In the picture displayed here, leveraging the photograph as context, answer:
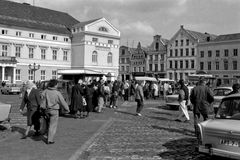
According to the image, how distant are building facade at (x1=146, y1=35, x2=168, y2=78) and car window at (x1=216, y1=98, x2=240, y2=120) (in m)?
74.7

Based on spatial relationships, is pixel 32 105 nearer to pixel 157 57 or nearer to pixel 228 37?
pixel 228 37

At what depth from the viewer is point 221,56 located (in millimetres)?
69438

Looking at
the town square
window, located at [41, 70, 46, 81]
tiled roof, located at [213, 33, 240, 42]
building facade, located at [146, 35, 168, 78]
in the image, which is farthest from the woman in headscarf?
building facade, located at [146, 35, 168, 78]

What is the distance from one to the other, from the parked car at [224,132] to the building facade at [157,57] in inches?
2945

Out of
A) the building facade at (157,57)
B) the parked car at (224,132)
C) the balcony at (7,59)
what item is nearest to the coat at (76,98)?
the parked car at (224,132)

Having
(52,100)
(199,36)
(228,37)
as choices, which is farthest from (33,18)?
(52,100)

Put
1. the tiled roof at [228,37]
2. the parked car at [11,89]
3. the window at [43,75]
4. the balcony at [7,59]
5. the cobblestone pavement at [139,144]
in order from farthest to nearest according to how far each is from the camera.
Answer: the tiled roof at [228,37] → the window at [43,75] → the balcony at [7,59] → the parked car at [11,89] → the cobblestone pavement at [139,144]

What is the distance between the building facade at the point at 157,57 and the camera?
81375 mm

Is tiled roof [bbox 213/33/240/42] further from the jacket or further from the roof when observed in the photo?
the jacket

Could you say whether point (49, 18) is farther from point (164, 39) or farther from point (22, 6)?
point (164, 39)

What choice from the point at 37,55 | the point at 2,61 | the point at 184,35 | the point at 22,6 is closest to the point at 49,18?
the point at 22,6

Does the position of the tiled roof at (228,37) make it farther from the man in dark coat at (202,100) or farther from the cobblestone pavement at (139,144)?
the man in dark coat at (202,100)

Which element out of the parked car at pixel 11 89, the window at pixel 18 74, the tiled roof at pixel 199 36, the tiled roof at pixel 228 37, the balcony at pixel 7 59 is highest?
the tiled roof at pixel 199 36

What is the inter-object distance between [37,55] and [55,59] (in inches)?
156
